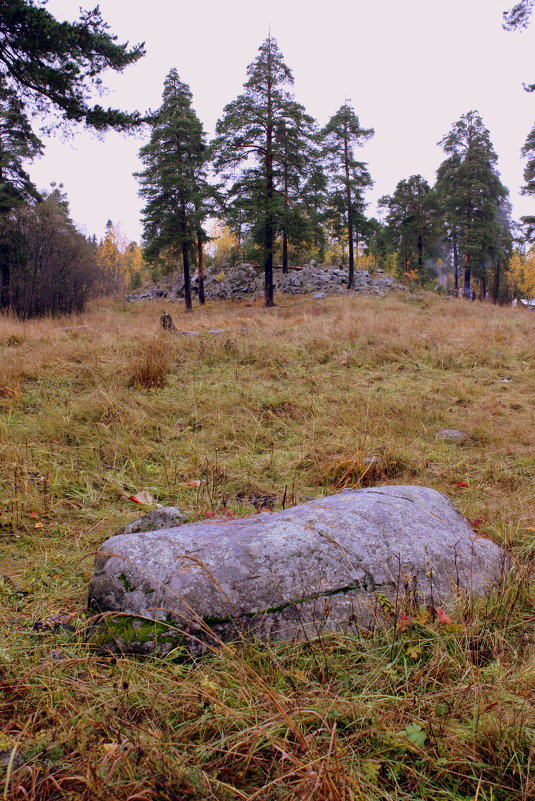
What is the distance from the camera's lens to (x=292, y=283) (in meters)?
30.7

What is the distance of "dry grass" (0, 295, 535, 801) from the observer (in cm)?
121

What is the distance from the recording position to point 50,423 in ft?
16.5

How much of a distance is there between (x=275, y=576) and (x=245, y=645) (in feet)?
0.97

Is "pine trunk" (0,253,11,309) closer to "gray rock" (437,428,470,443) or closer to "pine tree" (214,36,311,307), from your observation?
"pine tree" (214,36,311,307)

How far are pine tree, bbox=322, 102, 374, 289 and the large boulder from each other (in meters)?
28.8

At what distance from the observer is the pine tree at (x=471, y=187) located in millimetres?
27469

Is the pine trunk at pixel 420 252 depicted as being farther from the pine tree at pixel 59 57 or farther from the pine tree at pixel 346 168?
the pine tree at pixel 59 57

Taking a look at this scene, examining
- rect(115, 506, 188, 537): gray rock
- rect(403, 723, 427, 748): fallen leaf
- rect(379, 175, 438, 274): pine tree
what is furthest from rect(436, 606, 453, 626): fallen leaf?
rect(379, 175, 438, 274): pine tree

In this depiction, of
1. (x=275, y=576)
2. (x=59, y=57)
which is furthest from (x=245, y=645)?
(x=59, y=57)

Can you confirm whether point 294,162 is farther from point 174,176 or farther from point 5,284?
point 5,284

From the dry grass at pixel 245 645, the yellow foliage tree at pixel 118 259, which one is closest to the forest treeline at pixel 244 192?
the dry grass at pixel 245 645

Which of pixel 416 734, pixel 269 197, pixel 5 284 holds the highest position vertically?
pixel 269 197

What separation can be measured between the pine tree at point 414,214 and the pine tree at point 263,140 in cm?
1308

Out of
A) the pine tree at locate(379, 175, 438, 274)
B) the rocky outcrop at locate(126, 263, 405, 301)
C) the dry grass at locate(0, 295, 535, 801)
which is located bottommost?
the dry grass at locate(0, 295, 535, 801)
